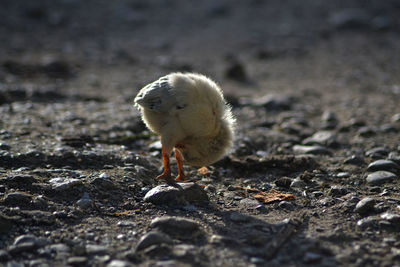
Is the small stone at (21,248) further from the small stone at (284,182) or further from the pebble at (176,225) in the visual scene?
the small stone at (284,182)

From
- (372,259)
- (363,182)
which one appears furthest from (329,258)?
(363,182)

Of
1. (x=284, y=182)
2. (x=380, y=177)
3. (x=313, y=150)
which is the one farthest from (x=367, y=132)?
(x=284, y=182)

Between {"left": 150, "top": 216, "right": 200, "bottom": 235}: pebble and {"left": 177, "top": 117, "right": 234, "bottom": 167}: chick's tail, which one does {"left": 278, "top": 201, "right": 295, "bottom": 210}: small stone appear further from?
{"left": 150, "top": 216, "right": 200, "bottom": 235}: pebble

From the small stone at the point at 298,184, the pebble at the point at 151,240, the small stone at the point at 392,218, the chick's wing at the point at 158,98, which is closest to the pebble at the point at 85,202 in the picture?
the pebble at the point at 151,240

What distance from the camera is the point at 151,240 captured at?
Result: 12.7 ft

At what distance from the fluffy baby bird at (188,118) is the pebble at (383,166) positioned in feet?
6.87

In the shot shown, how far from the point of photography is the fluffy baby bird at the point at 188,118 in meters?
5.27

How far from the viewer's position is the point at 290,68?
14461 millimetres

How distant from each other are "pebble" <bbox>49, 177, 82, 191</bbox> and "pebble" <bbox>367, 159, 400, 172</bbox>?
13.0 ft

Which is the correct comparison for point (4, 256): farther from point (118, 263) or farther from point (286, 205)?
point (286, 205)

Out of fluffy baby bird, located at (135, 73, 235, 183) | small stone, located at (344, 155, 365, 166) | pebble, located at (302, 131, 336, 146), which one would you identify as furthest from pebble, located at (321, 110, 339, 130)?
fluffy baby bird, located at (135, 73, 235, 183)

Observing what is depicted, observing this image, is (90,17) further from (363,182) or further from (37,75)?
(363,182)

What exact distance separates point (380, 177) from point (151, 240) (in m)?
3.31

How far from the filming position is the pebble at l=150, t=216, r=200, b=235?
163 inches
